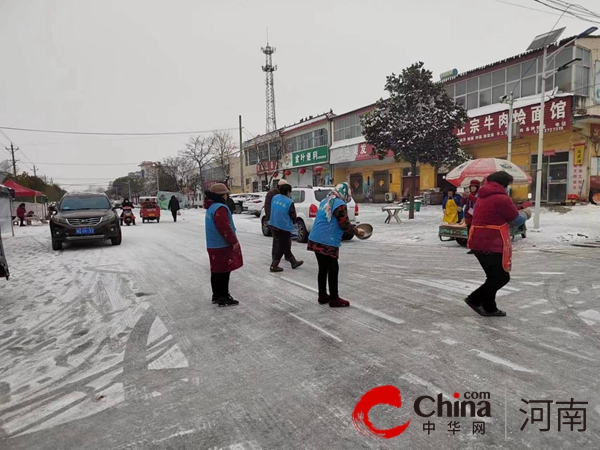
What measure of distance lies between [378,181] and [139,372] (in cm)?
3028

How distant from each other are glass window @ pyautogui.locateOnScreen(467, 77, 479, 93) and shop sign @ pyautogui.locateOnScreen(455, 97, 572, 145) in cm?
256

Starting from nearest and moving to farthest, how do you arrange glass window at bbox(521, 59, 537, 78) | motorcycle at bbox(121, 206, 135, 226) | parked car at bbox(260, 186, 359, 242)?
parked car at bbox(260, 186, 359, 242), glass window at bbox(521, 59, 537, 78), motorcycle at bbox(121, 206, 135, 226)

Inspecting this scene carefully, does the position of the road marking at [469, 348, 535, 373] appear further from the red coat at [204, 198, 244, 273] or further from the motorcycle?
the motorcycle

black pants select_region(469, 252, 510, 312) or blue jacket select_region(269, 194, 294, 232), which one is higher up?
blue jacket select_region(269, 194, 294, 232)

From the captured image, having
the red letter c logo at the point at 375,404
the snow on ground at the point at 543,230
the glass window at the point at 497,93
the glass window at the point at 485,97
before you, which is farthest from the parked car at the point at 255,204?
the red letter c logo at the point at 375,404

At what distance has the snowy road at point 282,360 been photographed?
2.45m

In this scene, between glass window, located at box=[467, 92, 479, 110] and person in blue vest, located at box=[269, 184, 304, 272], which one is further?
glass window, located at box=[467, 92, 479, 110]

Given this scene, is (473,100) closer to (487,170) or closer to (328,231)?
(487,170)

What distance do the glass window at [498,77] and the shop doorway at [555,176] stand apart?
4664 mm

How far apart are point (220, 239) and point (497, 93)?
22276 mm

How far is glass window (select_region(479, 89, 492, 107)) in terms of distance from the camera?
2241 cm

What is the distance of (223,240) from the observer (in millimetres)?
5113

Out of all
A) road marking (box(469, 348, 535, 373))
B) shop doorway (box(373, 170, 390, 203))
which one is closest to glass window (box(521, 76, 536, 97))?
shop doorway (box(373, 170, 390, 203))

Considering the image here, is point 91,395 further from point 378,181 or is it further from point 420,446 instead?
point 378,181
